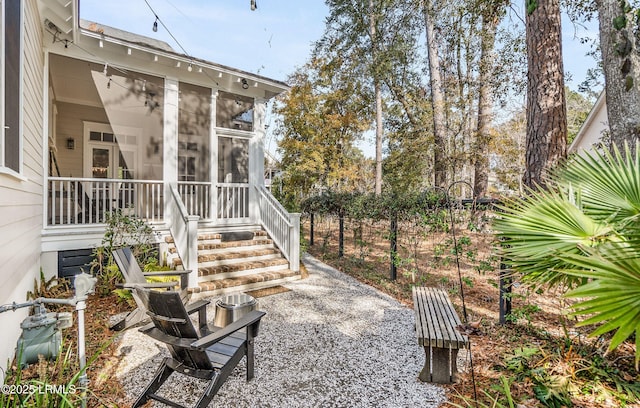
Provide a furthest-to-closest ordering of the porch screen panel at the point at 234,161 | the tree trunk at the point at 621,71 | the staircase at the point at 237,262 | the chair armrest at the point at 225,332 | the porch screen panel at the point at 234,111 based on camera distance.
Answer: the porch screen panel at the point at 234,161 < the porch screen panel at the point at 234,111 < the staircase at the point at 237,262 < the tree trunk at the point at 621,71 < the chair armrest at the point at 225,332

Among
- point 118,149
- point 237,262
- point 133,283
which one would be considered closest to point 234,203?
point 237,262

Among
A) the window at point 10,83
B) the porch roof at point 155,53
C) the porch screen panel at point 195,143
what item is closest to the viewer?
the window at point 10,83

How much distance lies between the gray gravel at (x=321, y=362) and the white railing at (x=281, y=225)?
4.83 feet

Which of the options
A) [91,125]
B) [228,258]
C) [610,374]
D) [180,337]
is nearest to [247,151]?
[228,258]

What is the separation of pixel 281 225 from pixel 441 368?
15.0 feet

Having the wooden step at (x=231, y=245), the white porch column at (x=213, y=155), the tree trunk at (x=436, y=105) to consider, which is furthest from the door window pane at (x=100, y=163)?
the tree trunk at (x=436, y=105)

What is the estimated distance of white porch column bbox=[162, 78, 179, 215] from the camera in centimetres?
644

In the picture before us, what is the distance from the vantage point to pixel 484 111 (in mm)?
10367

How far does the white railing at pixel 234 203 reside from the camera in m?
7.41

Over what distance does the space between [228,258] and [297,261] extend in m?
1.37

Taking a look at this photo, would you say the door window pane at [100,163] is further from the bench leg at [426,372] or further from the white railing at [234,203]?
the bench leg at [426,372]

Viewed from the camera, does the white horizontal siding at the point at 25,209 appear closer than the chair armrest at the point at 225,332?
No

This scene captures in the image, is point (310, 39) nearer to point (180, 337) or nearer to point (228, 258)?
point (228, 258)

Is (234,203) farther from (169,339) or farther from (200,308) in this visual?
(169,339)
